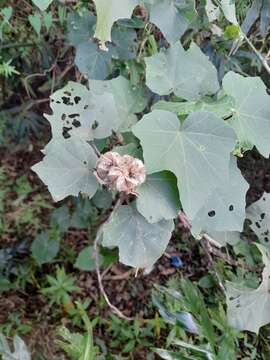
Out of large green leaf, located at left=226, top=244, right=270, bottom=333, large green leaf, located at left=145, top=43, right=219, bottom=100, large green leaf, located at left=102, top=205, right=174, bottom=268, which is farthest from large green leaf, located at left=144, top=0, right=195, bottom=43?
large green leaf, located at left=226, top=244, right=270, bottom=333

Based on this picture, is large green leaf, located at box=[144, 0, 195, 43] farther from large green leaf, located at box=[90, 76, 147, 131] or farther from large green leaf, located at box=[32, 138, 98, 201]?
large green leaf, located at box=[32, 138, 98, 201]

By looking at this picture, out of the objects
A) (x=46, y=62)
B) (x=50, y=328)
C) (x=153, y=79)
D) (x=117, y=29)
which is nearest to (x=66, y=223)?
(x=50, y=328)

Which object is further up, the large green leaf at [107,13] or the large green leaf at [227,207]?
the large green leaf at [107,13]

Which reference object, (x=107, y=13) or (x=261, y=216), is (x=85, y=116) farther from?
(x=261, y=216)

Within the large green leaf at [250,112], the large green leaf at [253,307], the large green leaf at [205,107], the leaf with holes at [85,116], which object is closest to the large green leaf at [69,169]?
the leaf with holes at [85,116]

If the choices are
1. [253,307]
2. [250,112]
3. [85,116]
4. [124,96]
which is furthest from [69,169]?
[253,307]

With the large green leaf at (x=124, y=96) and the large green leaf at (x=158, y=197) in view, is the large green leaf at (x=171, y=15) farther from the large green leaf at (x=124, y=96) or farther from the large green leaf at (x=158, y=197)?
the large green leaf at (x=158, y=197)

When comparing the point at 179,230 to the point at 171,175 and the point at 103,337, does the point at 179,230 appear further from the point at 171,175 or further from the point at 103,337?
the point at 171,175

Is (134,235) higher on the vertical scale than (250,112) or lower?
lower
